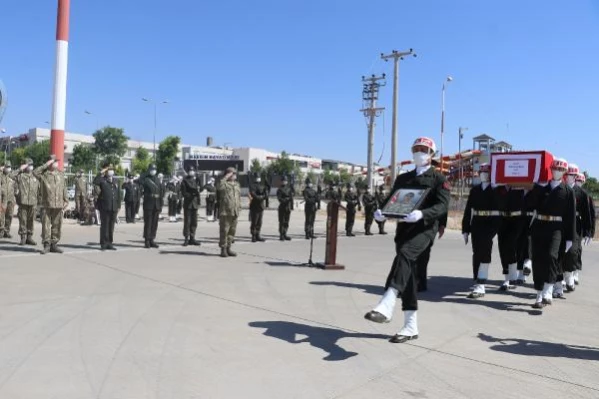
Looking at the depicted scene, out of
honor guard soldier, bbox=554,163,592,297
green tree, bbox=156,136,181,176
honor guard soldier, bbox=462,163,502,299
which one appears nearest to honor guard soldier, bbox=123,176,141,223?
honor guard soldier, bbox=462,163,502,299

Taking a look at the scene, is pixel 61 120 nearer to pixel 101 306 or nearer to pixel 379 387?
pixel 101 306

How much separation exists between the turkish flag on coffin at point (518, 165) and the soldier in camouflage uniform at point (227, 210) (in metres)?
5.59

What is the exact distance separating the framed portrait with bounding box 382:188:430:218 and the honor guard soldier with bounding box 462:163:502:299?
11.0ft

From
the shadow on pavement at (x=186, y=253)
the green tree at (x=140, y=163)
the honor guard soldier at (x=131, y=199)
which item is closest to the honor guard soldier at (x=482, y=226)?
the shadow on pavement at (x=186, y=253)

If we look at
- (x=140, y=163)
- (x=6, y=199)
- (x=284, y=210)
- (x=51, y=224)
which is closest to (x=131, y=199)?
(x=6, y=199)

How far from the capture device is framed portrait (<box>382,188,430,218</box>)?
5.61 metres

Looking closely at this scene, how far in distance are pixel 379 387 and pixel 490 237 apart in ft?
17.1

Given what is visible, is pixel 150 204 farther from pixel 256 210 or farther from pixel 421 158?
pixel 421 158

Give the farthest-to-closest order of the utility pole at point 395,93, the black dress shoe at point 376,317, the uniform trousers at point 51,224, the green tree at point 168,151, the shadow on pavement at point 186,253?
the green tree at point 168,151, the utility pole at point 395,93, the shadow on pavement at point 186,253, the uniform trousers at point 51,224, the black dress shoe at point 376,317

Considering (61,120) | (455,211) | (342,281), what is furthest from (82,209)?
(455,211)

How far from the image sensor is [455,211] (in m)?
37.5

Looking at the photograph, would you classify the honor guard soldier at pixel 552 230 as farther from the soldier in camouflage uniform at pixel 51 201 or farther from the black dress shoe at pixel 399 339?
the soldier in camouflage uniform at pixel 51 201

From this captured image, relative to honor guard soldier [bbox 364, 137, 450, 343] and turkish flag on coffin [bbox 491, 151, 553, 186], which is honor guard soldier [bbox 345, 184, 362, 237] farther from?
honor guard soldier [bbox 364, 137, 450, 343]

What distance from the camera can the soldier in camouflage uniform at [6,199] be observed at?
14312 millimetres
